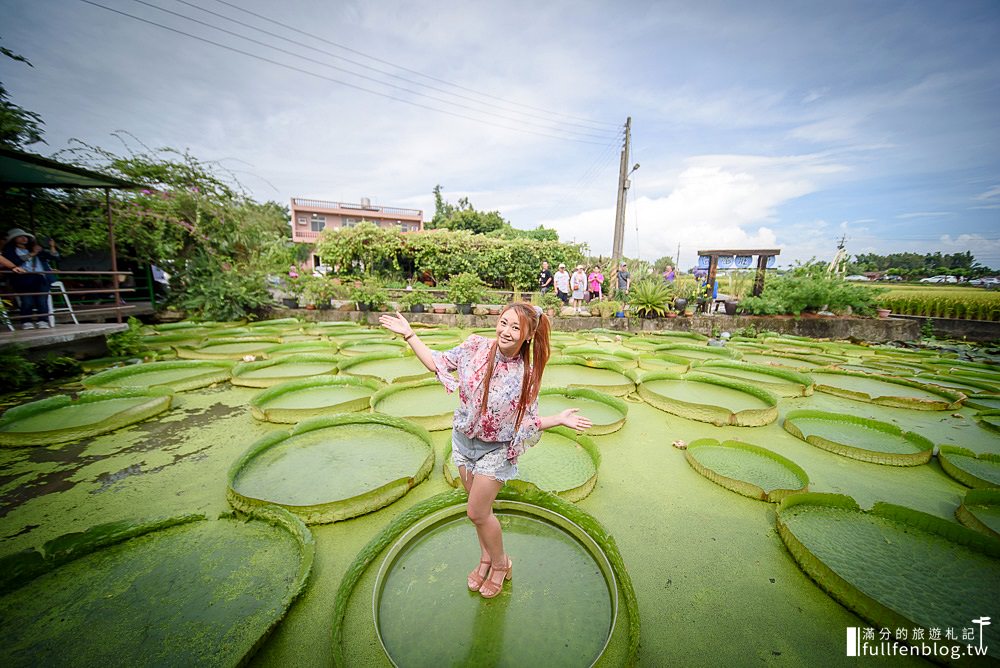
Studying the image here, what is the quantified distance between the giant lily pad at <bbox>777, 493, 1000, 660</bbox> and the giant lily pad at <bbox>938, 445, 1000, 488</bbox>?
45.4 inches

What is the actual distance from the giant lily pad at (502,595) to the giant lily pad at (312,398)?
2161 mm

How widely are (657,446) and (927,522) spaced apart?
1639 mm

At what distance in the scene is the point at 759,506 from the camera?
2.45 m

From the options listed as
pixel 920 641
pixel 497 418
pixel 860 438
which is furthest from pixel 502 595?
pixel 860 438

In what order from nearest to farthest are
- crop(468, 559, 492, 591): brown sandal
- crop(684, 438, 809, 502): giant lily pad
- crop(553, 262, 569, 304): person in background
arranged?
crop(468, 559, 492, 591): brown sandal, crop(684, 438, 809, 502): giant lily pad, crop(553, 262, 569, 304): person in background

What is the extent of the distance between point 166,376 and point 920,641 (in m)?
7.17

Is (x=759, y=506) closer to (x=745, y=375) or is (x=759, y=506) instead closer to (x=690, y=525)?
(x=690, y=525)

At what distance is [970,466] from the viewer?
2.80 meters

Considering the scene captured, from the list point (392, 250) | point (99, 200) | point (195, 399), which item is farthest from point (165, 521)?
point (392, 250)

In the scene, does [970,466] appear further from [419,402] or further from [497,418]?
[419,402]

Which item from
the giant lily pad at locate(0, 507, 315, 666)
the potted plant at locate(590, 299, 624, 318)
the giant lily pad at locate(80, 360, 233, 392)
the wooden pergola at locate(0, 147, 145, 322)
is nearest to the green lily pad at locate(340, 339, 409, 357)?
the giant lily pad at locate(80, 360, 233, 392)

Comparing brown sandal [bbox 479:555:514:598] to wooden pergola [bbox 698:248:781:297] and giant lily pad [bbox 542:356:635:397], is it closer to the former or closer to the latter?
giant lily pad [bbox 542:356:635:397]

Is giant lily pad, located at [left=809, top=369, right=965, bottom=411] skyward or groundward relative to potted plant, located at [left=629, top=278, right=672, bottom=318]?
groundward

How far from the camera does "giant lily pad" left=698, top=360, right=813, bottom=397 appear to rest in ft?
15.3
